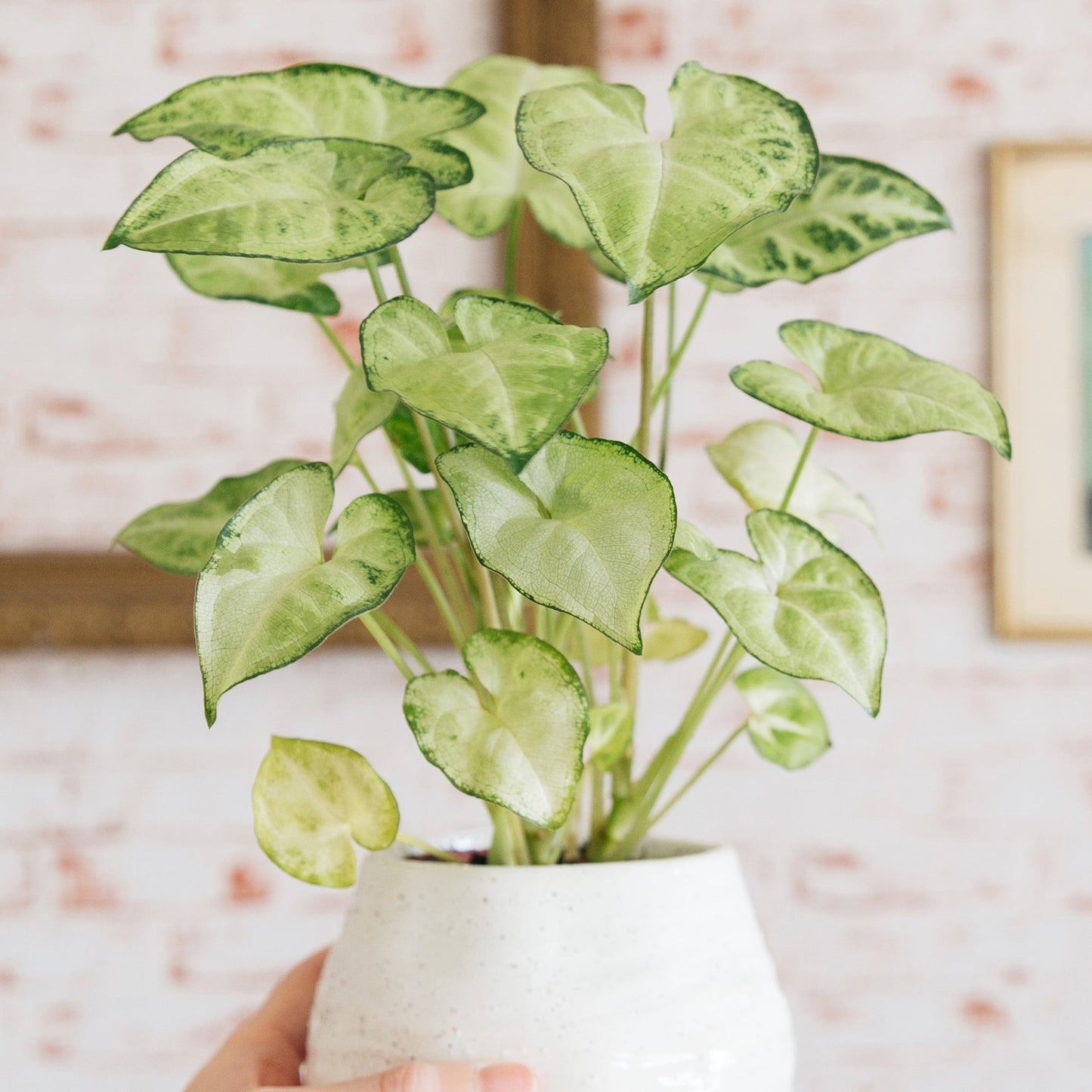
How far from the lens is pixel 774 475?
0.58 metres

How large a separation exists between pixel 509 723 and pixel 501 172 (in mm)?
A: 323

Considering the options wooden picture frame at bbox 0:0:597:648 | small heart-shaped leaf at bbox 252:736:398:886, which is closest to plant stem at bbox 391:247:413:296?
small heart-shaped leaf at bbox 252:736:398:886

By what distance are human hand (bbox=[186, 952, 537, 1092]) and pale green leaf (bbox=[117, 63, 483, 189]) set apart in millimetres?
357

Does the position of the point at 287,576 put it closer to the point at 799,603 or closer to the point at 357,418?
the point at 357,418

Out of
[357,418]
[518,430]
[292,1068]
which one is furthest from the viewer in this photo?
[292,1068]

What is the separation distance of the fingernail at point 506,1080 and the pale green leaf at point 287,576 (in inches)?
7.4

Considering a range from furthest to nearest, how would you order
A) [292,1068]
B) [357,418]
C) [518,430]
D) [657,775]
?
[292,1068] < [657,775] < [357,418] < [518,430]

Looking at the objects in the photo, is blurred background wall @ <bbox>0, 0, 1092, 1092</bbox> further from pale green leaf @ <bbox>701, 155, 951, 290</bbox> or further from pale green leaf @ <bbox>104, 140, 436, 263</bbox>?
pale green leaf @ <bbox>104, 140, 436, 263</bbox>

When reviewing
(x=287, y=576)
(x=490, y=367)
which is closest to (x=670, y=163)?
(x=490, y=367)

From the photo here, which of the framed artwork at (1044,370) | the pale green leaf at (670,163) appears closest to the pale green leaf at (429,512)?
the pale green leaf at (670,163)

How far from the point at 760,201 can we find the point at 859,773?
0.95 metres

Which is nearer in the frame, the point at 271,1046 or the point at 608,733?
the point at 608,733

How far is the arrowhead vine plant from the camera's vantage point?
365 millimetres

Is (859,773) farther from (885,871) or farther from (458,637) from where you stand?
(458,637)
